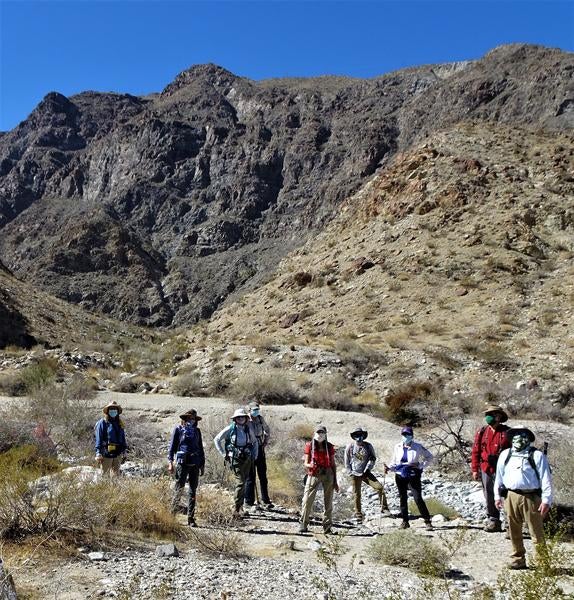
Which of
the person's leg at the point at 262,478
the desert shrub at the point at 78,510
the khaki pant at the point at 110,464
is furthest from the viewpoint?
the person's leg at the point at 262,478

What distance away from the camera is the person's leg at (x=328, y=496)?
810cm

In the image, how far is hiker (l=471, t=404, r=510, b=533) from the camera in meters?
8.05

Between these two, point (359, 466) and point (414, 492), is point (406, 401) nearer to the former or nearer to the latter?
point (359, 466)

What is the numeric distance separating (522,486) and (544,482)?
0.25 m

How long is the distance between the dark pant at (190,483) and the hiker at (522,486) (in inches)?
157

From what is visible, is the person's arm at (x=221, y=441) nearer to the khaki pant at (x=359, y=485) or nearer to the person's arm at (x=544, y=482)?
the khaki pant at (x=359, y=485)

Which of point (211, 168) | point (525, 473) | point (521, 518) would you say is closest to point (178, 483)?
point (521, 518)

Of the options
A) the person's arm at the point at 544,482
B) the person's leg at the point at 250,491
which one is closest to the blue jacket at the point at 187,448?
the person's leg at the point at 250,491

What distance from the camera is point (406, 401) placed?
1766 centimetres

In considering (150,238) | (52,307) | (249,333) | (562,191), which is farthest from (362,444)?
(150,238)

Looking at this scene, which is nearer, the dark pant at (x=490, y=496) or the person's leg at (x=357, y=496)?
the dark pant at (x=490, y=496)

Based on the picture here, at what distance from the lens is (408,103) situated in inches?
2992

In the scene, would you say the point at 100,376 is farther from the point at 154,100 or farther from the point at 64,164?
the point at 154,100

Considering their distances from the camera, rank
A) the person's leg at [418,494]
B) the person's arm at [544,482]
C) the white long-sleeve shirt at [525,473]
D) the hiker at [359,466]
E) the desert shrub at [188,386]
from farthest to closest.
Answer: the desert shrub at [188,386] < the hiker at [359,466] < the person's leg at [418,494] < the white long-sleeve shirt at [525,473] < the person's arm at [544,482]
